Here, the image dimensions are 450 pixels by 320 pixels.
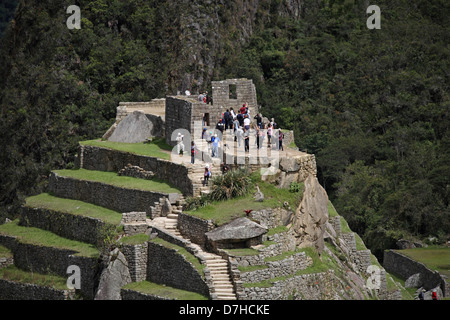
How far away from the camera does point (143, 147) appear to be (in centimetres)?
7200

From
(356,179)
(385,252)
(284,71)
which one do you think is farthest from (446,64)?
(385,252)

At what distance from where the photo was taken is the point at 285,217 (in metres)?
60.9

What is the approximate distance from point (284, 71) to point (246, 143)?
48.7 meters

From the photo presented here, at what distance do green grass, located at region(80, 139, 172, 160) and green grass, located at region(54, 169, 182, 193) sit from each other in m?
1.76

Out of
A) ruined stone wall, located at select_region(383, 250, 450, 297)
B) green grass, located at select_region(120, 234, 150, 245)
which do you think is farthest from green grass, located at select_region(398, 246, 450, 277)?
green grass, located at select_region(120, 234, 150, 245)

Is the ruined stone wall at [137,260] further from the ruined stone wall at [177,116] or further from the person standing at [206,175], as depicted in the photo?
the ruined stone wall at [177,116]

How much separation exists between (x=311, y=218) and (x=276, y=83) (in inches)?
1937

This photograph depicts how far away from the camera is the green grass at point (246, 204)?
196ft

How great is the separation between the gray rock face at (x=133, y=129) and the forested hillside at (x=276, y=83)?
44.8 ft

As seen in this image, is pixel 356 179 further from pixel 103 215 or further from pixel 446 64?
pixel 103 215

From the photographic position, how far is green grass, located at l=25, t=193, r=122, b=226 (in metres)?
64.4

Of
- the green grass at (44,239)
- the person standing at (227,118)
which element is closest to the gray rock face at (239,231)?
the green grass at (44,239)

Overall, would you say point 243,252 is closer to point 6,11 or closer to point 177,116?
point 177,116

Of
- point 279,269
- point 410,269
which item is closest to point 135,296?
point 279,269
